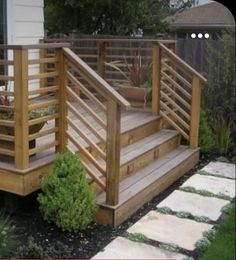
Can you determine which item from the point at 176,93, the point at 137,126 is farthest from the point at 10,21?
the point at 176,93

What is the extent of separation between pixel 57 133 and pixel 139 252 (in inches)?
47.1

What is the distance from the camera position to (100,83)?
3453mm

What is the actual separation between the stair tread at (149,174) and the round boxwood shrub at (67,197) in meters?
0.32

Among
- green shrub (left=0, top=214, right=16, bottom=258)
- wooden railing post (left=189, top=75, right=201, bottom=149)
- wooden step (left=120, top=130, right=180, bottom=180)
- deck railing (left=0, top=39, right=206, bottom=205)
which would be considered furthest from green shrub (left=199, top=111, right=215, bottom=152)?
green shrub (left=0, top=214, right=16, bottom=258)

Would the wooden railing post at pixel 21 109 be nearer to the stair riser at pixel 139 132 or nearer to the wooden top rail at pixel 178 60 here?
the stair riser at pixel 139 132

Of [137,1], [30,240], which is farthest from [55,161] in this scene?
[137,1]

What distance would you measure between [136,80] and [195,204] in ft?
9.35

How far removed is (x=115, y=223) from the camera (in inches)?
139

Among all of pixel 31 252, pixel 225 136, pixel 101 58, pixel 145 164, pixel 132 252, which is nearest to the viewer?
pixel 225 136

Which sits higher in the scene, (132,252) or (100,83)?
(100,83)

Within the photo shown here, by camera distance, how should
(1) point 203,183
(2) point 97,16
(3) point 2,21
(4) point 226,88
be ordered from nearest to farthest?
(4) point 226,88
(1) point 203,183
(3) point 2,21
(2) point 97,16

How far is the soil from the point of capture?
3.11 meters

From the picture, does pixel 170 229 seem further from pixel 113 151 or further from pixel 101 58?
pixel 101 58

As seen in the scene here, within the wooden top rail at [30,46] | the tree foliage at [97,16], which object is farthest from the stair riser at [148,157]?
the tree foliage at [97,16]
